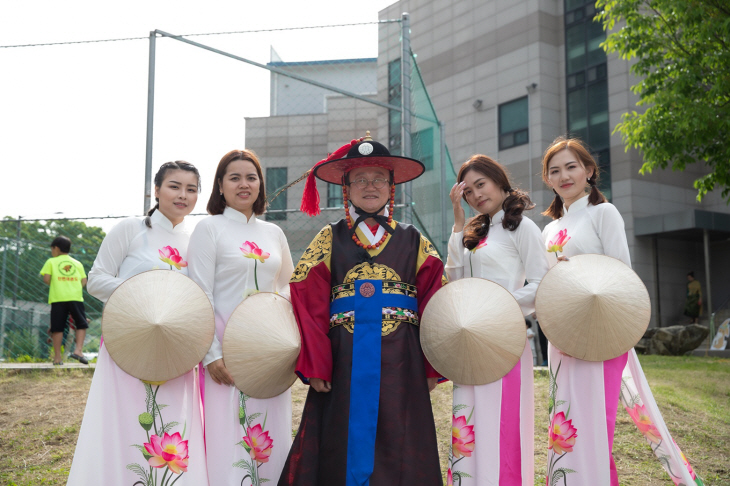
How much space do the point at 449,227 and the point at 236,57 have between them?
8.67 feet

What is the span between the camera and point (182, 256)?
3258mm

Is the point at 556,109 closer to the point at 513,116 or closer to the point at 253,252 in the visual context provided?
the point at 513,116

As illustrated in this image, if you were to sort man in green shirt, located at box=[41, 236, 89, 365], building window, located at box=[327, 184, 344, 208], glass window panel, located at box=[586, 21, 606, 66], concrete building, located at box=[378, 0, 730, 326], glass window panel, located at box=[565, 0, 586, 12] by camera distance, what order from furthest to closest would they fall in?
glass window panel, located at box=[565, 0, 586, 12], glass window panel, located at box=[586, 21, 606, 66], concrete building, located at box=[378, 0, 730, 326], building window, located at box=[327, 184, 344, 208], man in green shirt, located at box=[41, 236, 89, 365]

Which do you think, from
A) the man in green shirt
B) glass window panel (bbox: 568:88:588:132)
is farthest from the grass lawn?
glass window panel (bbox: 568:88:588:132)

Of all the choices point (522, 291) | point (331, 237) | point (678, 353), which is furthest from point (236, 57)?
point (678, 353)

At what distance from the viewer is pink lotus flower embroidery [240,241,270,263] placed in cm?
317

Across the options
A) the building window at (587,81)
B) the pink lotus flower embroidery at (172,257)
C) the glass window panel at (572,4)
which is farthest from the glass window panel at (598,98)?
the pink lotus flower embroidery at (172,257)

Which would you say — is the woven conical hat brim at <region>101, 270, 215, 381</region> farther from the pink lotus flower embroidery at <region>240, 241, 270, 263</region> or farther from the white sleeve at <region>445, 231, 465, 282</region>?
the white sleeve at <region>445, 231, 465, 282</region>

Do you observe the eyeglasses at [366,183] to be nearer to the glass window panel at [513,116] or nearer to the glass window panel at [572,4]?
the glass window panel at [513,116]

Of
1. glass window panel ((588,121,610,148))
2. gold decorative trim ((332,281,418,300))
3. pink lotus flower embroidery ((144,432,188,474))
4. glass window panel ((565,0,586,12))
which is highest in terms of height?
glass window panel ((565,0,586,12))

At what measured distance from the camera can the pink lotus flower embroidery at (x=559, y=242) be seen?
3.32 meters

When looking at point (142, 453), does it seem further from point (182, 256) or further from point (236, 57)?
point (236, 57)

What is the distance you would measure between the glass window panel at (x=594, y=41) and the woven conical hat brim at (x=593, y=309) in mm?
15273

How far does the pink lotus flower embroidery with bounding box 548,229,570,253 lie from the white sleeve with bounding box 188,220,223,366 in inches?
68.3
